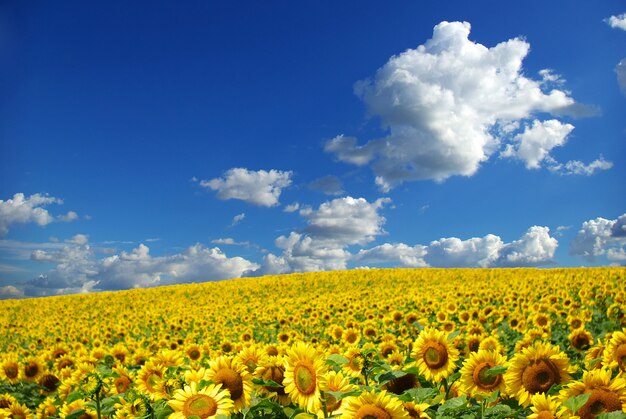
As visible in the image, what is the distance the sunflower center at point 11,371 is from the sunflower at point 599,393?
26.8ft

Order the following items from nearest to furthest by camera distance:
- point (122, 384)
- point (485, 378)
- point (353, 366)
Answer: point (485, 378) → point (353, 366) → point (122, 384)

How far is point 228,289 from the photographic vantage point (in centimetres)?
3534

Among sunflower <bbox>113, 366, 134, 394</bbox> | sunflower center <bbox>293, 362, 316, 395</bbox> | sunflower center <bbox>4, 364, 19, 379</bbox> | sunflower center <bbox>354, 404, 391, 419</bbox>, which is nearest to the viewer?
sunflower center <bbox>354, 404, 391, 419</bbox>

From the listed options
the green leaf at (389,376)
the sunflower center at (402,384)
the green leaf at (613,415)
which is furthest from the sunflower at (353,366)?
the green leaf at (613,415)

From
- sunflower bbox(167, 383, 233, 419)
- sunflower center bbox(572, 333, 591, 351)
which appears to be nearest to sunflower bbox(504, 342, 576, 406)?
sunflower bbox(167, 383, 233, 419)

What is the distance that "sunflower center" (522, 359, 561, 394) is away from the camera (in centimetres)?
361

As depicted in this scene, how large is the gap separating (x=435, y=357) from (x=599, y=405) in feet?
4.82

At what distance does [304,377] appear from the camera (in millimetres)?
3041

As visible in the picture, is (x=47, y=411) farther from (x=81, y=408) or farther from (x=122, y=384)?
(x=81, y=408)

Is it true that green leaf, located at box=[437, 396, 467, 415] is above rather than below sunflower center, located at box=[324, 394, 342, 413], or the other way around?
below

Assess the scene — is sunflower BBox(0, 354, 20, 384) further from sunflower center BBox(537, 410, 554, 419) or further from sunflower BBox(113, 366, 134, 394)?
sunflower center BBox(537, 410, 554, 419)

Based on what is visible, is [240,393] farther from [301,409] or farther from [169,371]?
[169,371]

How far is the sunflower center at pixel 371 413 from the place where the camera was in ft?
7.96

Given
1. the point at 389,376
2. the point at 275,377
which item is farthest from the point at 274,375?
the point at 389,376
